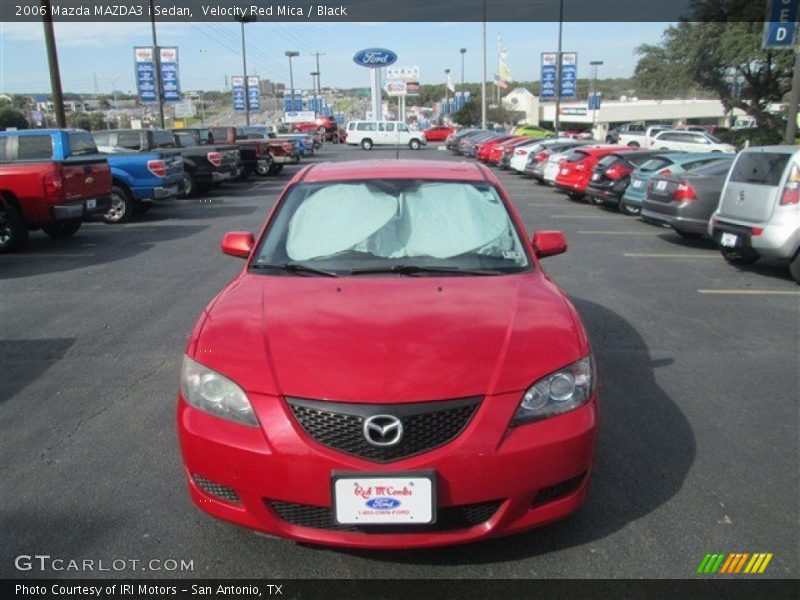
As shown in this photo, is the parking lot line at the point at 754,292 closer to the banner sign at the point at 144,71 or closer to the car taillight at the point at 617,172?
the car taillight at the point at 617,172

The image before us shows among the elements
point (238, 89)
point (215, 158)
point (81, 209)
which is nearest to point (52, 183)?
point (81, 209)

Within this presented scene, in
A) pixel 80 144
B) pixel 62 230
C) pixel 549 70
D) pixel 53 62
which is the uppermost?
pixel 549 70

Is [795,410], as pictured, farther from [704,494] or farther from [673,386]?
[704,494]

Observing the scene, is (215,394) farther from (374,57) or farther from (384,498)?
(374,57)

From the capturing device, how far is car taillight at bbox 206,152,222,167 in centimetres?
1886

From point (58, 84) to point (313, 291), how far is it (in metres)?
16.8

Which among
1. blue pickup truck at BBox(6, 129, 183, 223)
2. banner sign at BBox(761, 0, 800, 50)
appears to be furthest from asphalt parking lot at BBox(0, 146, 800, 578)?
banner sign at BBox(761, 0, 800, 50)

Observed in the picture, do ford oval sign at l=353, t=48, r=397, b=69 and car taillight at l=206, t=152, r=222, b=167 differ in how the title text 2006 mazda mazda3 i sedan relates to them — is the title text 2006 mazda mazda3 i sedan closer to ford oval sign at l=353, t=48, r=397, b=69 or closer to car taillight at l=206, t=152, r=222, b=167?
car taillight at l=206, t=152, r=222, b=167

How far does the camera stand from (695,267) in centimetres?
983

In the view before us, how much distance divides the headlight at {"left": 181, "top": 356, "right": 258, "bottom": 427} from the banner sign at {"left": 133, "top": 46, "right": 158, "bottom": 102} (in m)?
30.7

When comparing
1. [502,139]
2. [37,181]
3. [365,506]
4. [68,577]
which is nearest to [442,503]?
[365,506]

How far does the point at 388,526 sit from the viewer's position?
8.57ft
